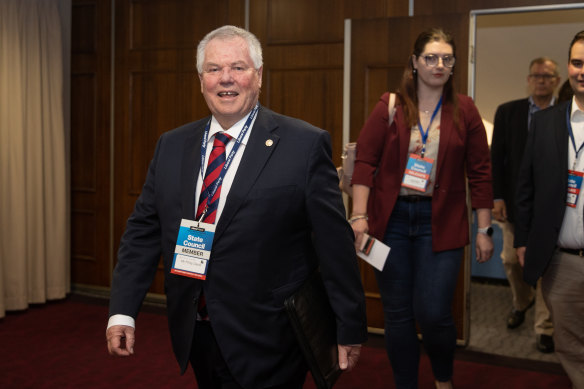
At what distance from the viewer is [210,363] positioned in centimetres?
181

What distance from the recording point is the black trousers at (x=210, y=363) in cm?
178

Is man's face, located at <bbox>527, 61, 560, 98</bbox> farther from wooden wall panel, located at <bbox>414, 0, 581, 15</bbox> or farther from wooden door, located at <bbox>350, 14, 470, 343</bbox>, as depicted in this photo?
wooden door, located at <bbox>350, 14, 470, 343</bbox>

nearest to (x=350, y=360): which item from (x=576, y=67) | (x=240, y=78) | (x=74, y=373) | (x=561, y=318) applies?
(x=240, y=78)

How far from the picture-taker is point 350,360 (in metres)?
1.80

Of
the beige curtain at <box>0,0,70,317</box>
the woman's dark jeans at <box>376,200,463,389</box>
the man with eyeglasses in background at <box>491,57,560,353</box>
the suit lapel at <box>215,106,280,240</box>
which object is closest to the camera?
the suit lapel at <box>215,106,280,240</box>

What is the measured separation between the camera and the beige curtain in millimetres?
4785

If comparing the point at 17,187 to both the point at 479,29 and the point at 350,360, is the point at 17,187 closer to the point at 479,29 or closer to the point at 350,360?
the point at 350,360

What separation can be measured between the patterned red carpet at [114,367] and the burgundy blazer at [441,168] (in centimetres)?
109

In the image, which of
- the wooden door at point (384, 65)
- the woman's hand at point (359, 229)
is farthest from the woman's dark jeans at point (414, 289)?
the wooden door at point (384, 65)

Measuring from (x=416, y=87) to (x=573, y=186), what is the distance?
77cm

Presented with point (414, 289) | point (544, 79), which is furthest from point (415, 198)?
point (544, 79)

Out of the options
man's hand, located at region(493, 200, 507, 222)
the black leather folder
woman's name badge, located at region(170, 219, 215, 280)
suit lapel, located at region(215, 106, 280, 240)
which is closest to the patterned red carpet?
man's hand, located at region(493, 200, 507, 222)

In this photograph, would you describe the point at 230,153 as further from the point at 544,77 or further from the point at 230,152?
the point at 544,77

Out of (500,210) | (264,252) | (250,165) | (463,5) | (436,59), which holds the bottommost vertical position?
(500,210)
